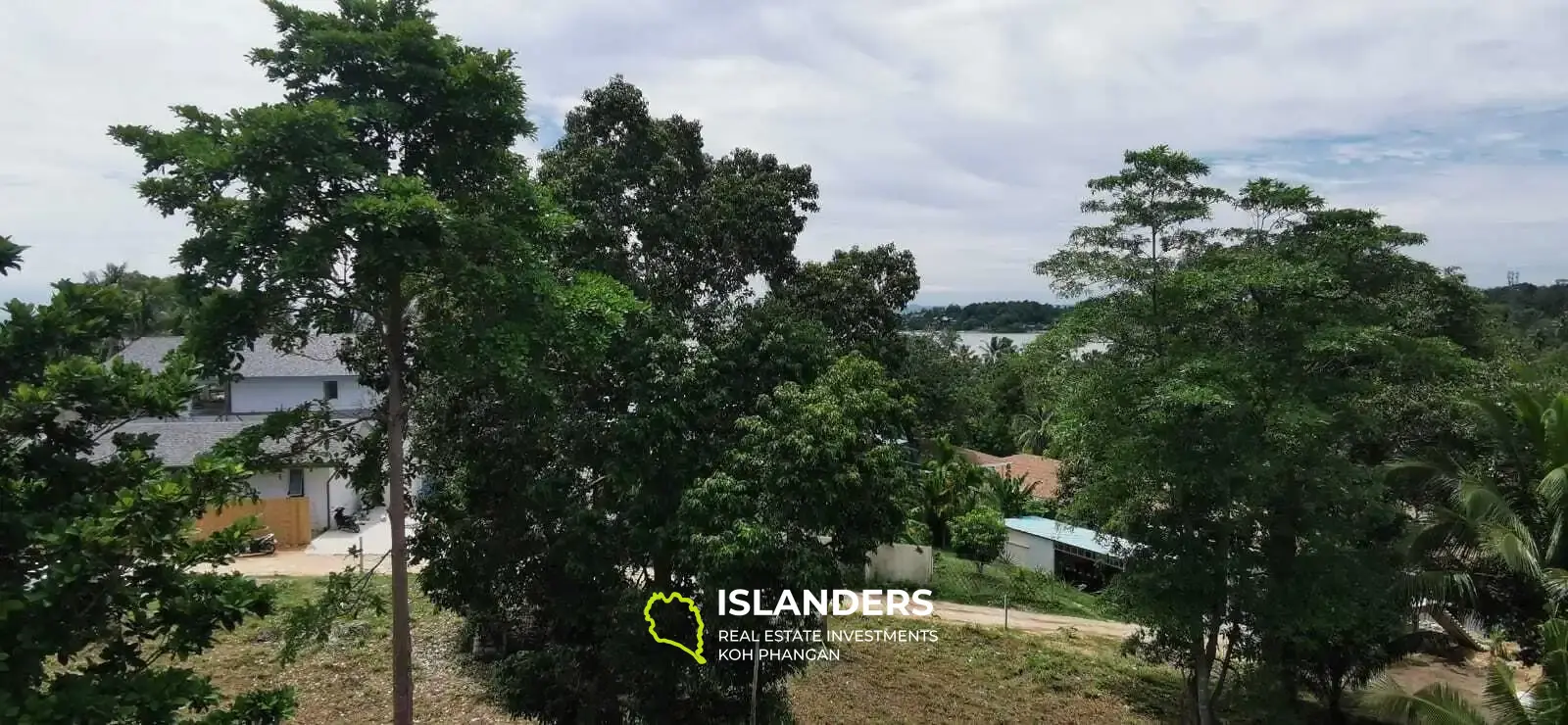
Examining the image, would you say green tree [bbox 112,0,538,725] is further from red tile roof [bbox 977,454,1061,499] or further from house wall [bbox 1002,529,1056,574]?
red tile roof [bbox 977,454,1061,499]

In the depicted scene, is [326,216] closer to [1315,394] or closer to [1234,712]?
[1315,394]

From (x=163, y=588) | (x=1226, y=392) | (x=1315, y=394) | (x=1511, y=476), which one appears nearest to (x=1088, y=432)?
(x=1226, y=392)

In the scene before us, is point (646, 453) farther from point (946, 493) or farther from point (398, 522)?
point (946, 493)

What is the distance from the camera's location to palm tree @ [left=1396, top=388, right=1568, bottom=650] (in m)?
9.84

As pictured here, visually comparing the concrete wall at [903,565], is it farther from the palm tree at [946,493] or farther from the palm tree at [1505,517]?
the palm tree at [1505,517]

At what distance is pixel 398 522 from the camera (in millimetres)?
7266

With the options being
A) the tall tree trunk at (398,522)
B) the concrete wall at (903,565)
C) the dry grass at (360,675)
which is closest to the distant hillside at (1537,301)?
the concrete wall at (903,565)

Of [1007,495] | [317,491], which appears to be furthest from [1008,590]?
[317,491]

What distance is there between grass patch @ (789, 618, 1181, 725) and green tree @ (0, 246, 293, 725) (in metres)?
7.65

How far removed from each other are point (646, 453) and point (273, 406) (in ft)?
68.3

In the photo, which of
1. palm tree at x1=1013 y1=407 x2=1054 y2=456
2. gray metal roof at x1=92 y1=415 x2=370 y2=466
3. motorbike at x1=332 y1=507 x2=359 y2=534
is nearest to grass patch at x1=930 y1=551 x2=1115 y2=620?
motorbike at x1=332 y1=507 x2=359 y2=534

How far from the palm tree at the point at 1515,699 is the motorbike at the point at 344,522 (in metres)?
19.7

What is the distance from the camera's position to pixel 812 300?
11195mm

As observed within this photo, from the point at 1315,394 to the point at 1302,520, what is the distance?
131cm
